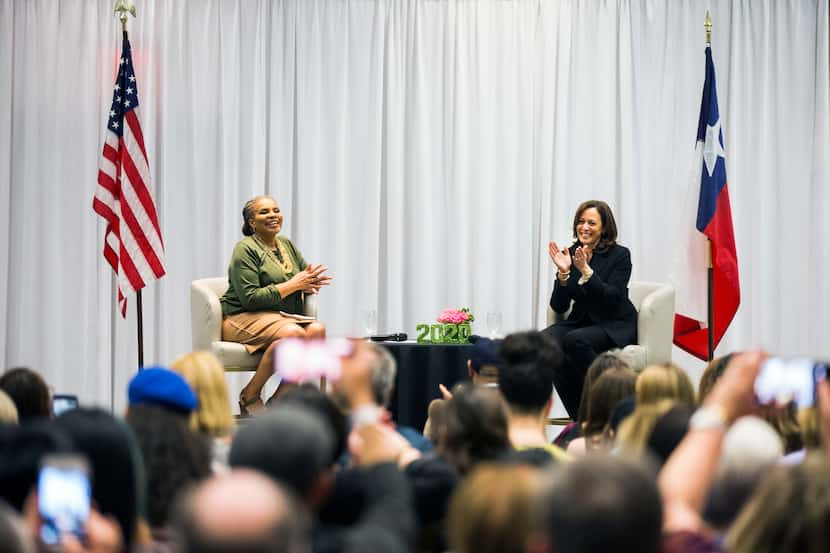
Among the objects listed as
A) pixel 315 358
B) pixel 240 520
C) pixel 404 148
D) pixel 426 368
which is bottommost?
pixel 426 368

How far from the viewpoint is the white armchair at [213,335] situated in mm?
6031

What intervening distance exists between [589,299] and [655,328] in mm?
406

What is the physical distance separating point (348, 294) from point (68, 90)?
2458 mm

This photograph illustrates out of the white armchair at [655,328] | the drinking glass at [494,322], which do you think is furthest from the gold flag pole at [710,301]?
the drinking glass at [494,322]

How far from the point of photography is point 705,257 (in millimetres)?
6688

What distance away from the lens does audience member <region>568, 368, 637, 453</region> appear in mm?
A: 3504

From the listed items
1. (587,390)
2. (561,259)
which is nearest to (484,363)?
(587,390)

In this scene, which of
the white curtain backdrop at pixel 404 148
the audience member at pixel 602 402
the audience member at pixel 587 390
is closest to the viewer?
the audience member at pixel 602 402

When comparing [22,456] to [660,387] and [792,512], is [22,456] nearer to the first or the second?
[792,512]

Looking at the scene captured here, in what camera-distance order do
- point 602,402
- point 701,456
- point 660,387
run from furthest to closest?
point 602,402 < point 660,387 < point 701,456

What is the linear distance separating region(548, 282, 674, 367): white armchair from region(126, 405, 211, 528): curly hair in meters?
3.84

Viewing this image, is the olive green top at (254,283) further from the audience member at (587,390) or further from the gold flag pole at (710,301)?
the audience member at (587,390)

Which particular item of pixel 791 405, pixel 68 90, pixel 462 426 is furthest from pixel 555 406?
pixel 462 426

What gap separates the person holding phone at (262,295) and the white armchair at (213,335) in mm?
42
